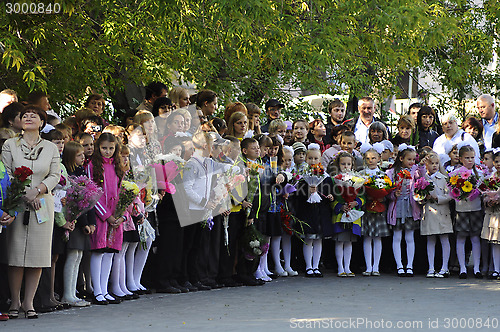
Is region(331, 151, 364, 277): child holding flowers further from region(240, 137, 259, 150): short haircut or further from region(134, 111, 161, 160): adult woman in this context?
region(134, 111, 161, 160): adult woman

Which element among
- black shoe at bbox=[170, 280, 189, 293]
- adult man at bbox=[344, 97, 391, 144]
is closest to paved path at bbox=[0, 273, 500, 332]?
black shoe at bbox=[170, 280, 189, 293]

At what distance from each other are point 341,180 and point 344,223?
24.2 inches

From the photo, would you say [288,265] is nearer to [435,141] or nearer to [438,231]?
[438,231]

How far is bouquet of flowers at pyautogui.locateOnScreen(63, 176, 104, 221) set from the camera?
32.2 ft

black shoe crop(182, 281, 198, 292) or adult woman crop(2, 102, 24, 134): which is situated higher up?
adult woman crop(2, 102, 24, 134)

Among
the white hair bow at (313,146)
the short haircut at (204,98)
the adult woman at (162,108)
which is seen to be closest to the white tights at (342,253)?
the white hair bow at (313,146)

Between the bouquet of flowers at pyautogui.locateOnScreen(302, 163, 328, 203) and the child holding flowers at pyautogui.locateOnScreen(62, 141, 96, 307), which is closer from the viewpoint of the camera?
the child holding flowers at pyautogui.locateOnScreen(62, 141, 96, 307)

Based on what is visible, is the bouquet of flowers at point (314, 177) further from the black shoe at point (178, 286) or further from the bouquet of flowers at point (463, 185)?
the black shoe at point (178, 286)

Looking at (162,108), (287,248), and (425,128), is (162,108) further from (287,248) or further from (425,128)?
(425,128)

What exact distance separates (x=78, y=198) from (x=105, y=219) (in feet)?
1.80

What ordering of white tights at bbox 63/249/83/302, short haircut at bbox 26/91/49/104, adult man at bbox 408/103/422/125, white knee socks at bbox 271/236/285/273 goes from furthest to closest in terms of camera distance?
adult man at bbox 408/103/422/125 → white knee socks at bbox 271/236/285/273 → short haircut at bbox 26/91/49/104 → white tights at bbox 63/249/83/302

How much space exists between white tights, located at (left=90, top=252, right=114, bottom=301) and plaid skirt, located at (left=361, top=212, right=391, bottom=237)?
433 centimetres

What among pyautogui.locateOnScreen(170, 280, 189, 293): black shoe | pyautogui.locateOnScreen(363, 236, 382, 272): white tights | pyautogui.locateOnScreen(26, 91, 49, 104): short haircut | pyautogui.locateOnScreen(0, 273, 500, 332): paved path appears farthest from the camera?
pyautogui.locateOnScreen(363, 236, 382, 272): white tights

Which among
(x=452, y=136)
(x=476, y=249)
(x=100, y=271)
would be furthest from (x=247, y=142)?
(x=452, y=136)
